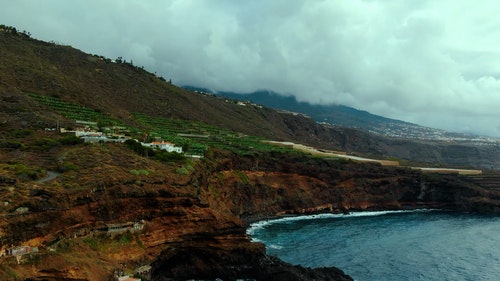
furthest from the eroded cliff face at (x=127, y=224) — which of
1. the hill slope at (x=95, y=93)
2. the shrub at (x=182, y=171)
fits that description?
the hill slope at (x=95, y=93)

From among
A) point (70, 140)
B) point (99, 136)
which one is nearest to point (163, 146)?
point (99, 136)

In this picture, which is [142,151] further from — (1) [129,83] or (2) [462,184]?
(2) [462,184]

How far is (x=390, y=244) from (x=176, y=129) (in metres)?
53.0

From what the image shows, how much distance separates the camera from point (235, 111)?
155m

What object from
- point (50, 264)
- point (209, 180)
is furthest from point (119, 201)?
point (209, 180)

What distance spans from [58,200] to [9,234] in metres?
4.98

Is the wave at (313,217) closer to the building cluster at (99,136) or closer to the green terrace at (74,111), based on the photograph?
the building cluster at (99,136)

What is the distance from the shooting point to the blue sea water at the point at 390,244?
49.4 metres

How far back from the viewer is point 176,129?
95688mm

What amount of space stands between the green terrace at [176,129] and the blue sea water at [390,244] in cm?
1913

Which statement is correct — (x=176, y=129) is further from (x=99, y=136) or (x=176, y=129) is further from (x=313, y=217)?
(x=99, y=136)

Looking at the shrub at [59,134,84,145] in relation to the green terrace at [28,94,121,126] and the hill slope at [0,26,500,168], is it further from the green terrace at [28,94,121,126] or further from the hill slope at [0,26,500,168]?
the green terrace at [28,94,121,126]

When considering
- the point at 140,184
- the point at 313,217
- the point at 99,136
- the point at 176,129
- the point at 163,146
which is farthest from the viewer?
the point at 176,129

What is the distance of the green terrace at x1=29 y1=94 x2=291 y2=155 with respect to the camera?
73519mm
